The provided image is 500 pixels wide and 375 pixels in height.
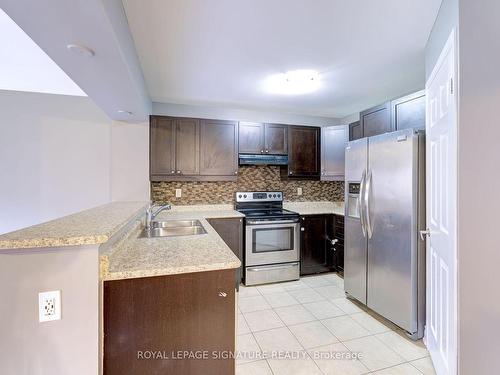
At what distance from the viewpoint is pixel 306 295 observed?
2990mm

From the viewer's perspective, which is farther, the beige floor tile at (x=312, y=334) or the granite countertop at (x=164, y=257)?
the beige floor tile at (x=312, y=334)

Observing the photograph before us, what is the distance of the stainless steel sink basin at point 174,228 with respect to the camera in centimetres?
231

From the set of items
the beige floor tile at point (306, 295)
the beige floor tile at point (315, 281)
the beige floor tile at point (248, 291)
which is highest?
the beige floor tile at point (315, 281)

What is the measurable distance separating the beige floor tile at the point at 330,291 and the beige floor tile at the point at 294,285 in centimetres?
18

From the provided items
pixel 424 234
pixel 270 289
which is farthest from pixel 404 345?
pixel 270 289

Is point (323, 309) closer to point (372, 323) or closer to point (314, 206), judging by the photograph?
point (372, 323)

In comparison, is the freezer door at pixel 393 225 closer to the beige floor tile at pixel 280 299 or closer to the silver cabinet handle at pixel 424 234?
the silver cabinet handle at pixel 424 234

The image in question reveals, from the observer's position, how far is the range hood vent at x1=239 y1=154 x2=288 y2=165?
3537 millimetres

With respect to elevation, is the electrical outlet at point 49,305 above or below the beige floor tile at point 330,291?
above

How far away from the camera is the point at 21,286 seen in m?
0.98

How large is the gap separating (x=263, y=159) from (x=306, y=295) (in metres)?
1.84

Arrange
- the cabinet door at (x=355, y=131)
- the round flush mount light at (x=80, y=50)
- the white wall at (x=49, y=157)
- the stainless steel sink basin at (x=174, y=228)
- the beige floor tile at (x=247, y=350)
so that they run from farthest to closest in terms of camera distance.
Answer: the cabinet door at (x=355, y=131) → the white wall at (x=49, y=157) → the stainless steel sink basin at (x=174, y=228) → the beige floor tile at (x=247, y=350) → the round flush mount light at (x=80, y=50)

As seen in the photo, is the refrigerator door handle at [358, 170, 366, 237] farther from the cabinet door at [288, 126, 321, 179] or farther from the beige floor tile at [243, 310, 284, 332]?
the cabinet door at [288, 126, 321, 179]

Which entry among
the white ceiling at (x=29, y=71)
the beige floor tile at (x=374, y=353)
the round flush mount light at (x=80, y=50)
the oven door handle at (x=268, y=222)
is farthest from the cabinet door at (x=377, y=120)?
the white ceiling at (x=29, y=71)
